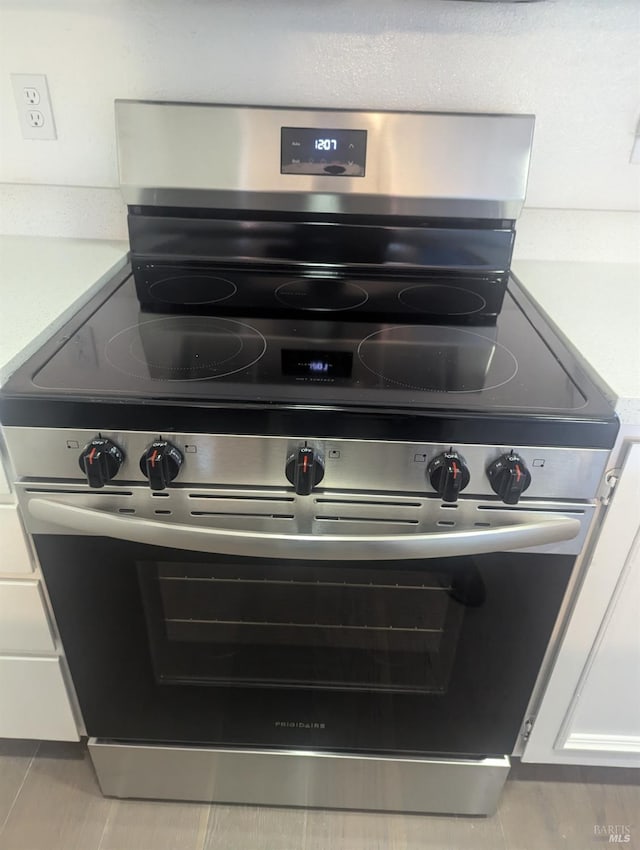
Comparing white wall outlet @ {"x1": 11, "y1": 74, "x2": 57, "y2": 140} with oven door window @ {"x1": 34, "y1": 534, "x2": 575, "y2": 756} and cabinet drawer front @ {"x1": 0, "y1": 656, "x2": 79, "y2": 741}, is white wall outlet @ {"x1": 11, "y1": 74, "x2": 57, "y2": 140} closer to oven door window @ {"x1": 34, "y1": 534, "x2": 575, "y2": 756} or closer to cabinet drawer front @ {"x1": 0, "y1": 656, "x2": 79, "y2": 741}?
oven door window @ {"x1": 34, "y1": 534, "x2": 575, "y2": 756}

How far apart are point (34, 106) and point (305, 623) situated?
3.39ft

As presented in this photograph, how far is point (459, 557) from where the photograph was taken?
84 cm

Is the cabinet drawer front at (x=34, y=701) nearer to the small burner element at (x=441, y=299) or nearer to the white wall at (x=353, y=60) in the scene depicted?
the small burner element at (x=441, y=299)

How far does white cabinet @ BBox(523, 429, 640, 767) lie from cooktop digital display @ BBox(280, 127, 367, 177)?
2.11ft

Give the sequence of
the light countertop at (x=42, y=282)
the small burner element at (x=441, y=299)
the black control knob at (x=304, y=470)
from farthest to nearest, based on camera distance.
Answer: the small burner element at (x=441, y=299) < the light countertop at (x=42, y=282) < the black control knob at (x=304, y=470)

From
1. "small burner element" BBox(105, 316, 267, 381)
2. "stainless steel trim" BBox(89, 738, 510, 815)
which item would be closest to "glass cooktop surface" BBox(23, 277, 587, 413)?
"small burner element" BBox(105, 316, 267, 381)

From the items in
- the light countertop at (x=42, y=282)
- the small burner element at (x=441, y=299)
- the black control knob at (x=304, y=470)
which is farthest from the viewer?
the small burner element at (x=441, y=299)

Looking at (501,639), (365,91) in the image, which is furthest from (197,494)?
(365,91)

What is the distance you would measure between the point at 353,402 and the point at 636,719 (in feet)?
2.67

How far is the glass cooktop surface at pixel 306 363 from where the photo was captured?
76 cm

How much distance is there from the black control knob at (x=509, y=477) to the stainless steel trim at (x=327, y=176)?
1.76 feet

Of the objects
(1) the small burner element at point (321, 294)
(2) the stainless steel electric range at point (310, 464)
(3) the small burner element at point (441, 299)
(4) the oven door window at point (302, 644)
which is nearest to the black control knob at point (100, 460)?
(2) the stainless steel electric range at point (310, 464)

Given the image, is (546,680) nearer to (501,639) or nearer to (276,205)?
(501,639)

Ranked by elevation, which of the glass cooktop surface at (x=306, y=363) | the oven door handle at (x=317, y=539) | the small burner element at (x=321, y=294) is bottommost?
the oven door handle at (x=317, y=539)
